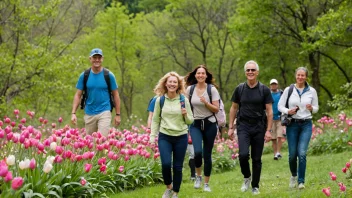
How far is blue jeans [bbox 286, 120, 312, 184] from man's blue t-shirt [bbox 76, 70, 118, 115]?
306cm

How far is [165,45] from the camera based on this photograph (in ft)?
142

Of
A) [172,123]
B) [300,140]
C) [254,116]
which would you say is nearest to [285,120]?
[300,140]

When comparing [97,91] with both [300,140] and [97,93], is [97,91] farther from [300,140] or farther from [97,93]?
[300,140]

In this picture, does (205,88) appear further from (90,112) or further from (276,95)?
(276,95)

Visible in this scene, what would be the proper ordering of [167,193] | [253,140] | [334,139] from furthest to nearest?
[334,139] < [253,140] < [167,193]

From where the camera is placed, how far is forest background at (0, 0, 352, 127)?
781 inches

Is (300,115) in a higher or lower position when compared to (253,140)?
higher

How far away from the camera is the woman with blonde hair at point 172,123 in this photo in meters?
7.44

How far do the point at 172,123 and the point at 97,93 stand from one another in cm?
208

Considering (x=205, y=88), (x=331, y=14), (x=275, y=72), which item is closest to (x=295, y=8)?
(x=275, y=72)

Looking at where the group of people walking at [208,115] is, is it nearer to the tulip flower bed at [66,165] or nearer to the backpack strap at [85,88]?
the backpack strap at [85,88]

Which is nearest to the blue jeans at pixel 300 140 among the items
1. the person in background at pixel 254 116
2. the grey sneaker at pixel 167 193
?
the person in background at pixel 254 116

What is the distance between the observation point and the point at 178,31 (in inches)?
1630

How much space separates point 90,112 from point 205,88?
2.05 m
